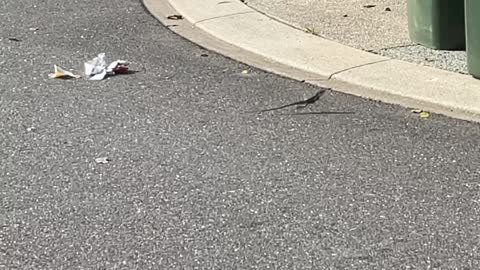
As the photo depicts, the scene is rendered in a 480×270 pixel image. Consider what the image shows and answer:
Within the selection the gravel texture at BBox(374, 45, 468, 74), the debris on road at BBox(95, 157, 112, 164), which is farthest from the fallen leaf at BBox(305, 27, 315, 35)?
the debris on road at BBox(95, 157, 112, 164)

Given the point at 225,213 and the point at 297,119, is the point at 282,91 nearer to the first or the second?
the point at 297,119

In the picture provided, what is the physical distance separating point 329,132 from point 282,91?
0.98 meters

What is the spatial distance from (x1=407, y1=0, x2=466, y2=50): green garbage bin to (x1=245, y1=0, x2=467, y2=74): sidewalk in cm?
7

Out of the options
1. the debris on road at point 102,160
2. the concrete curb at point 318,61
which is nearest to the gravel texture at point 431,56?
the concrete curb at point 318,61

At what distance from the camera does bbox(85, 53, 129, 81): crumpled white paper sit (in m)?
8.02

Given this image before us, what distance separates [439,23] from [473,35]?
0.73 m

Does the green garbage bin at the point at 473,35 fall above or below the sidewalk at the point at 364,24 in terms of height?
above

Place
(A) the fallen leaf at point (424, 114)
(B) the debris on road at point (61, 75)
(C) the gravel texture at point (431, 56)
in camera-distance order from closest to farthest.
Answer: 1. (A) the fallen leaf at point (424, 114)
2. (C) the gravel texture at point (431, 56)
3. (B) the debris on road at point (61, 75)

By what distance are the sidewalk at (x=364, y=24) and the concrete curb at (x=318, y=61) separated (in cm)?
15

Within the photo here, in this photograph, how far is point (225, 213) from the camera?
5465mm

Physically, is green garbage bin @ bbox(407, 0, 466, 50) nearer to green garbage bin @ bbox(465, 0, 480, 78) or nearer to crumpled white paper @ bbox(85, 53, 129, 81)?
green garbage bin @ bbox(465, 0, 480, 78)

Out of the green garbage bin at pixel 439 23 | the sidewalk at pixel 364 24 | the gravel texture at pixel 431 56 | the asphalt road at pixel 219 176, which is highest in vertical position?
the asphalt road at pixel 219 176

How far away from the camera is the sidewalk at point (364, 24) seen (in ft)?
26.7

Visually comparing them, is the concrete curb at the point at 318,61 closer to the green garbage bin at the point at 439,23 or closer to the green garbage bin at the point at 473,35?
the green garbage bin at the point at 473,35
